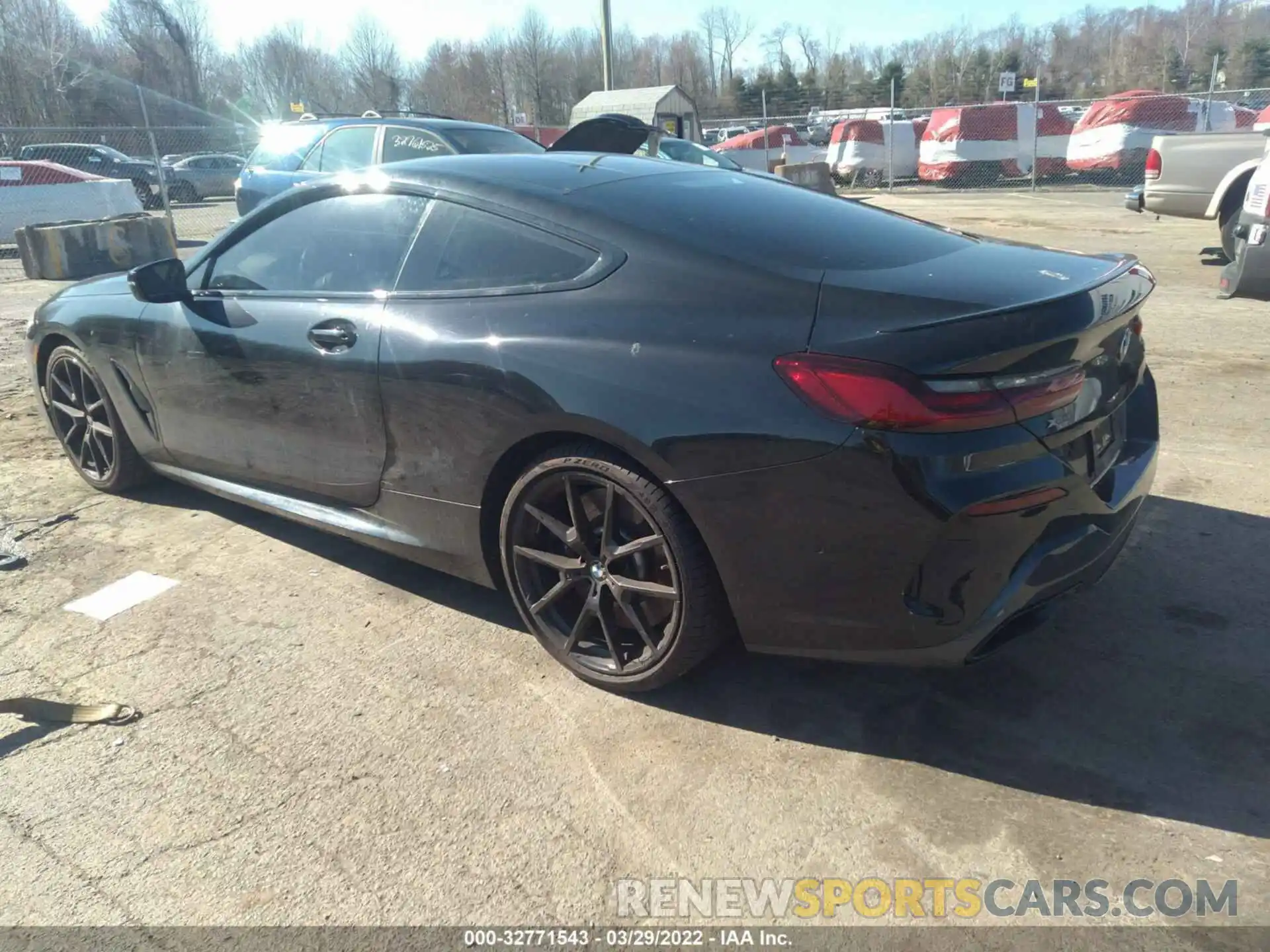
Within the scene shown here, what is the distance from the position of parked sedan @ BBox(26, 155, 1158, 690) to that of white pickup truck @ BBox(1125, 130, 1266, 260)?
832 cm

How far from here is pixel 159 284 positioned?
3836mm

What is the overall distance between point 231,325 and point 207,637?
3.92 feet

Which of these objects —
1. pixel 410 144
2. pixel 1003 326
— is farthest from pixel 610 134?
pixel 410 144

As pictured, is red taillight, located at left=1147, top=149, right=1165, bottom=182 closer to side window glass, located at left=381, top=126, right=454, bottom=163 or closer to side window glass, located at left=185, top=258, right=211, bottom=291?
side window glass, located at left=381, top=126, right=454, bottom=163

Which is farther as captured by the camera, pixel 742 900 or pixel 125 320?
pixel 125 320

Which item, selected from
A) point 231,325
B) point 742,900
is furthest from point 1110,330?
point 231,325

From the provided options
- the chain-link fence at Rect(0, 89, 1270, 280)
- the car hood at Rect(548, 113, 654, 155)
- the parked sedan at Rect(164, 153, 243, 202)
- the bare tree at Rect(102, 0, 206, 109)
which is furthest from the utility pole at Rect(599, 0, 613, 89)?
the bare tree at Rect(102, 0, 206, 109)

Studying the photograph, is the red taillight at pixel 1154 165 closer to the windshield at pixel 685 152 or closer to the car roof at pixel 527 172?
the windshield at pixel 685 152

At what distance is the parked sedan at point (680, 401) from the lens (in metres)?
2.24

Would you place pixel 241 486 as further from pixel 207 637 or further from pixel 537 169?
pixel 537 169

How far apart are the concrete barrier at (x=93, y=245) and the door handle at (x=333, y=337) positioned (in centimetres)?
1028

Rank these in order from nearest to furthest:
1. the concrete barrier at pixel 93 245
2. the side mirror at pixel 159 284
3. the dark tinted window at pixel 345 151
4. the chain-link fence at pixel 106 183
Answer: the side mirror at pixel 159 284 < the dark tinted window at pixel 345 151 < the concrete barrier at pixel 93 245 < the chain-link fence at pixel 106 183

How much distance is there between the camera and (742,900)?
2.10 meters

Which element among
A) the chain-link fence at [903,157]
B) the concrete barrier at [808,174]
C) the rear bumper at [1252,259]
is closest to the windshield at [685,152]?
the concrete barrier at [808,174]
